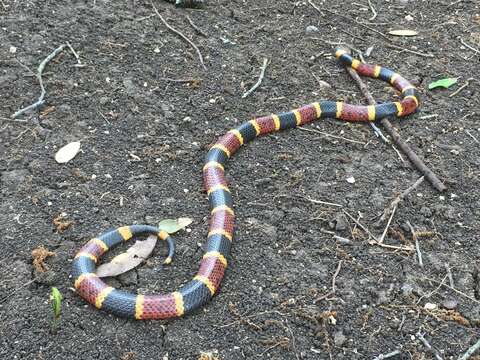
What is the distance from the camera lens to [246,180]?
4906 millimetres

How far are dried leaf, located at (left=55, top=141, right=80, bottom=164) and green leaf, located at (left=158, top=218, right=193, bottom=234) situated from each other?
109 cm

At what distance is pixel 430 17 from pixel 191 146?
13.2 feet

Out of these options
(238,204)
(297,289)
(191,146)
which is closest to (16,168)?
(191,146)

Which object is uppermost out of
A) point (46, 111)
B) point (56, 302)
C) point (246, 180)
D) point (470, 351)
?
point (56, 302)

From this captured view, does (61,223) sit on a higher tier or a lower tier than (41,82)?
lower

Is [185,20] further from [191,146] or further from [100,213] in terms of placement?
[100,213]

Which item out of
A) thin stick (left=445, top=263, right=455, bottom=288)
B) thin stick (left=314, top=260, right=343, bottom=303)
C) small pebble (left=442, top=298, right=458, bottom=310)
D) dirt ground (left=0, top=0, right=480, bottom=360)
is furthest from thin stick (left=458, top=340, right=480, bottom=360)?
thin stick (left=314, top=260, right=343, bottom=303)

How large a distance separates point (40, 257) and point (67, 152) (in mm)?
1168

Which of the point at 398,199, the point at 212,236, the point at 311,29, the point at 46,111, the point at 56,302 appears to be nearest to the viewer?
the point at 56,302

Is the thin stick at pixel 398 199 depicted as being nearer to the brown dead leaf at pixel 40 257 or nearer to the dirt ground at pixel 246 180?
the dirt ground at pixel 246 180

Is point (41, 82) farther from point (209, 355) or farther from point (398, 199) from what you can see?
point (398, 199)

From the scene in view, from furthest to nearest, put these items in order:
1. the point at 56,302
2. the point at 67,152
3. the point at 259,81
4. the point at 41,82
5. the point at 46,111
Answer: the point at 259,81, the point at 41,82, the point at 46,111, the point at 67,152, the point at 56,302

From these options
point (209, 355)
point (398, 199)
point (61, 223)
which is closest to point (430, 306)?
point (398, 199)

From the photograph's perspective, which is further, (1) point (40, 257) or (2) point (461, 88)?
(2) point (461, 88)
